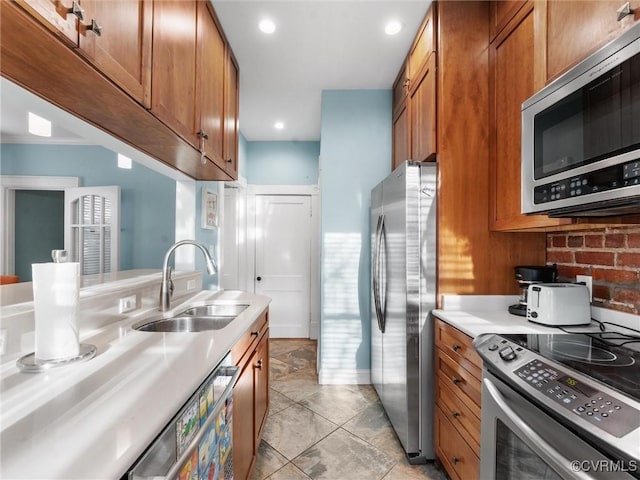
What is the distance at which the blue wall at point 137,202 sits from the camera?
2.17m

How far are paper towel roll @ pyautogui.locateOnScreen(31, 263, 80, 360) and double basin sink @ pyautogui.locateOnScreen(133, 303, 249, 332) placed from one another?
1.68 ft

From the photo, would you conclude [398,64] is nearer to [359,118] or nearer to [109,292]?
[359,118]

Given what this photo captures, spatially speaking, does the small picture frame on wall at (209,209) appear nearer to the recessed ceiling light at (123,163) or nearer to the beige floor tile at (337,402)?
the recessed ceiling light at (123,163)

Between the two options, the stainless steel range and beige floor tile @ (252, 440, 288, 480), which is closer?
the stainless steel range

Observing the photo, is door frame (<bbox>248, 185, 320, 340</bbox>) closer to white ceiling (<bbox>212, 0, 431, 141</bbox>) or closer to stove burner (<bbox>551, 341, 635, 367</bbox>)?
white ceiling (<bbox>212, 0, 431, 141</bbox>)

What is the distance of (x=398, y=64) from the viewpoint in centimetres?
260

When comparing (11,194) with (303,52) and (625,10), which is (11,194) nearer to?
(303,52)

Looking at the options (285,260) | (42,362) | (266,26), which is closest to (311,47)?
(266,26)

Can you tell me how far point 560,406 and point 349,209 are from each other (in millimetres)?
2357

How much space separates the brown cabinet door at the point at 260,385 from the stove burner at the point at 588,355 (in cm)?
136

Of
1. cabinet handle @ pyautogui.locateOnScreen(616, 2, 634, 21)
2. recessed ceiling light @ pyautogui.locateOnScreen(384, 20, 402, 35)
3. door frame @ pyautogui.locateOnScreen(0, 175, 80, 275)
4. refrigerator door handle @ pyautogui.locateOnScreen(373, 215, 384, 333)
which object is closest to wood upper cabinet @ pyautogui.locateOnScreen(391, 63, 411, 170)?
recessed ceiling light @ pyautogui.locateOnScreen(384, 20, 402, 35)

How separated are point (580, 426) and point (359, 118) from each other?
2.82m

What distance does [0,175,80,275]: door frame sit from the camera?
5.53ft

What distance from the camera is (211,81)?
1.93m
